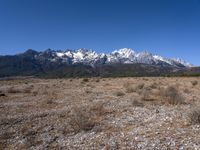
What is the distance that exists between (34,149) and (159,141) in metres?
6.57

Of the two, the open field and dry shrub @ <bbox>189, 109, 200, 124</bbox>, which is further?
dry shrub @ <bbox>189, 109, 200, 124</bbox>

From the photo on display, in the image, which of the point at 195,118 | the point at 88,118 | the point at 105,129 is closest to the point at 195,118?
the point at 195,118

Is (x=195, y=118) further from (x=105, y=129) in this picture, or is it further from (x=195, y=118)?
(x=105, y=129)

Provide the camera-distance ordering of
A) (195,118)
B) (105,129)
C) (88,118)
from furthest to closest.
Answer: (88,118)
(105,129)
(195,118)

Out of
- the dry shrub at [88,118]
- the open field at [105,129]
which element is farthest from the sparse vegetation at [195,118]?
the dry shrub at [88,118]

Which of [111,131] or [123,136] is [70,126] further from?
[123,136]

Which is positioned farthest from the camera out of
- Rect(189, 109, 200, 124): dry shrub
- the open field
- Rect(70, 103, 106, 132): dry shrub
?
Rect(70, 103, 106, 132): dry shrub

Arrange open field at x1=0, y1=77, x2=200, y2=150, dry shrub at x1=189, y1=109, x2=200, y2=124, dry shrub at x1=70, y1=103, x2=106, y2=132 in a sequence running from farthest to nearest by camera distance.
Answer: dry shrub at x1=70, y1=103, x2=106, y2=132 → dry shrub at x1=189, y1=109, x2=200, y2=124 → open field at x1=0, y1=77, x2=200, y2=150

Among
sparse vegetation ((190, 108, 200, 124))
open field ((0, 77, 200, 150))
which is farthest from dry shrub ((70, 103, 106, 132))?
sparse vegetation ((190, 108, 200, 124))

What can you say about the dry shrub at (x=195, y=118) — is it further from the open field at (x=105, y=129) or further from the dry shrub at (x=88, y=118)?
the dry shrub at (x=88, y=118)

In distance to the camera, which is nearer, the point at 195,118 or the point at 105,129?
the point at 195,118

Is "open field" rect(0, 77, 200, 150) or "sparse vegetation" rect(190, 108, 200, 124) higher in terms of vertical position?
"sparse vegetation" rect(190, 108, 200, 124)

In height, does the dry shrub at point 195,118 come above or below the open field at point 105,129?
above

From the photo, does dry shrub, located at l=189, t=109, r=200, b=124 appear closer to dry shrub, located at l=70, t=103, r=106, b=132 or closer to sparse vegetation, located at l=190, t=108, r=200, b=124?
sparse vegetation, located at l=190, t=108, r=200, b=124
